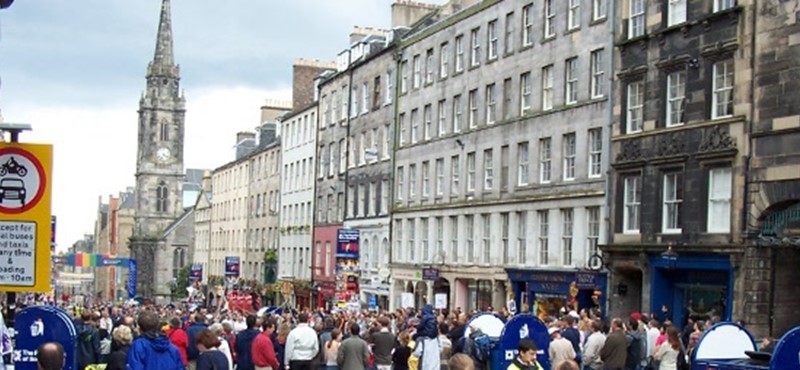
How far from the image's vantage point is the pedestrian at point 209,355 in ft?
47.1

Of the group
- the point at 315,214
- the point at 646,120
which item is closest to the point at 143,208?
the point at 315,214

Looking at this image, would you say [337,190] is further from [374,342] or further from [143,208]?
[143,208]

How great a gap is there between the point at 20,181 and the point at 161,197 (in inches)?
4797

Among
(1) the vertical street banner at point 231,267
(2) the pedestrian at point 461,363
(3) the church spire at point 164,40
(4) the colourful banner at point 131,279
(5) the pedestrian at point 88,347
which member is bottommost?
(4) the colourful banner at point 131,279

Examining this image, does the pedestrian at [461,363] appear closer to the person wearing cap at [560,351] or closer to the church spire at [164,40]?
the person wearing cap at [560,351]

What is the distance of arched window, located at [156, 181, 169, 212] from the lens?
131 metres

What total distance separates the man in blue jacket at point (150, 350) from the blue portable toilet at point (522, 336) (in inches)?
339

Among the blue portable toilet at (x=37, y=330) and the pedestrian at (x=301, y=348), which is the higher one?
the blue portable toilet at (x=37, y=330)

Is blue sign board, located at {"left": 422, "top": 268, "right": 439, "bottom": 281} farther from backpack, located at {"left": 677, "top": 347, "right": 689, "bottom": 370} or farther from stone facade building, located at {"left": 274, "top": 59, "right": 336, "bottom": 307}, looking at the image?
backpack, located at {"left": 677, "top": 347, "right": 689, "bottom": 370}

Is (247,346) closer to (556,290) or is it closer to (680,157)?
(680,157)

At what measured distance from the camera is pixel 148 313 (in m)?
12.3

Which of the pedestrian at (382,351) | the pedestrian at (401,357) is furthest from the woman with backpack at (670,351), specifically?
the pedestrian at (382,351)

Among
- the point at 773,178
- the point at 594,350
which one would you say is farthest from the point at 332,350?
the point at 773,178

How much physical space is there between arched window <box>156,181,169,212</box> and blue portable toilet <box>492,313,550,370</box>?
114049 millimetres
